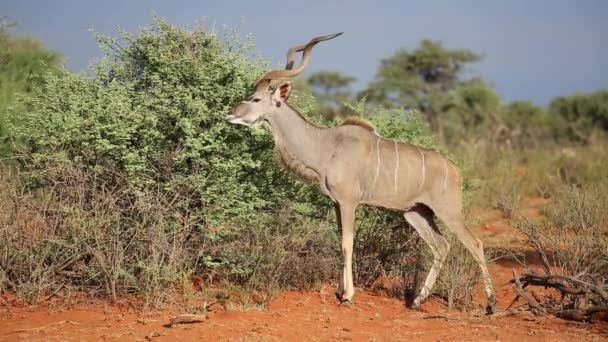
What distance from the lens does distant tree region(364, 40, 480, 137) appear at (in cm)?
2681

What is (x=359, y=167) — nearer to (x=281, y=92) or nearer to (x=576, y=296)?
(x=281, y=92)

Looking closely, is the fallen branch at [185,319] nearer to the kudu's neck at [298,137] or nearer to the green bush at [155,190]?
the green bush at [155,190]

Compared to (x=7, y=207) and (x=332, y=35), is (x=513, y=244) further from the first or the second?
(x=7, y=207)

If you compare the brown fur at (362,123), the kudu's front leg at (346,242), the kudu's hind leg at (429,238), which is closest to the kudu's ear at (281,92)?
the brown fur at (362,123)

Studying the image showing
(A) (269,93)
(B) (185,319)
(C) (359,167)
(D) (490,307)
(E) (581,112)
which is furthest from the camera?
(E) (581,112)

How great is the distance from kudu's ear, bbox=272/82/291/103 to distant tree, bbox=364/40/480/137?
19.7 metres

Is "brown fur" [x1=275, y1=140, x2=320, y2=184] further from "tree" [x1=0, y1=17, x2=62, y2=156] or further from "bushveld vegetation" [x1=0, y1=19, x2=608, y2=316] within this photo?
"tree" [x1=0, y1=17, x2=62, y2=156]

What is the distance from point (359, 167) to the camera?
22.1 ft

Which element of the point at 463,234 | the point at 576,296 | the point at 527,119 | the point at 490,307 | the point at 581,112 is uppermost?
the point at 581,112

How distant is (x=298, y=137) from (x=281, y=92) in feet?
1.45

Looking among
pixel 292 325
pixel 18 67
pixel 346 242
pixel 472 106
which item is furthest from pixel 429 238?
pixel 472 106

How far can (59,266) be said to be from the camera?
6.18 metres

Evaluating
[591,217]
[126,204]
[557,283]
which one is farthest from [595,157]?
[126,204]

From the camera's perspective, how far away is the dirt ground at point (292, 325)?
17.2 feet
